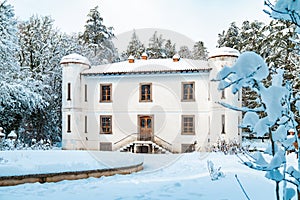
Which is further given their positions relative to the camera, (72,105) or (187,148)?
(72,105)

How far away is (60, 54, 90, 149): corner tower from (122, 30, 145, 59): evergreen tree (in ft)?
56.4

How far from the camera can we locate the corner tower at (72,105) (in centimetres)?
1873

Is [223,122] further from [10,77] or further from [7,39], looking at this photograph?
[7,39]

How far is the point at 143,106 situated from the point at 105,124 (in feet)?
8.96

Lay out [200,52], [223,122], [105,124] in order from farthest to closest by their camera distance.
Result: 1. [200,52]
2. [105,124]
3. [223,122]

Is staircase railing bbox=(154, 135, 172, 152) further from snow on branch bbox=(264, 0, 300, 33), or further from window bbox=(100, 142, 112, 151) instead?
snow on branch bbox=(264, 0, 300, 33)

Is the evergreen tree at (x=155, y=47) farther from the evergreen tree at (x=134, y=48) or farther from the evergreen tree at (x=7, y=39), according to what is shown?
the evergreen tree at (x=7, y=39)

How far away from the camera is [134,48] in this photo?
3912 cm

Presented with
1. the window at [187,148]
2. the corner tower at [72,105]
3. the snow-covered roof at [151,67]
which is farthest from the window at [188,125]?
the corner tower at [72,105]

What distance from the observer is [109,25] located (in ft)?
114

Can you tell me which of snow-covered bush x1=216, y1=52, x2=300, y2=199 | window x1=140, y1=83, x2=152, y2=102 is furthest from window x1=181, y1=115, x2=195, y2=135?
snow-covered bush x1=216, y1=52, x2=300, y2=199

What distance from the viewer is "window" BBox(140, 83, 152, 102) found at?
19.0 m

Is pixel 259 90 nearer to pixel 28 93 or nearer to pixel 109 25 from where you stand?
pixel 28 93

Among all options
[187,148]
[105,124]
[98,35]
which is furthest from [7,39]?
[98,35]
